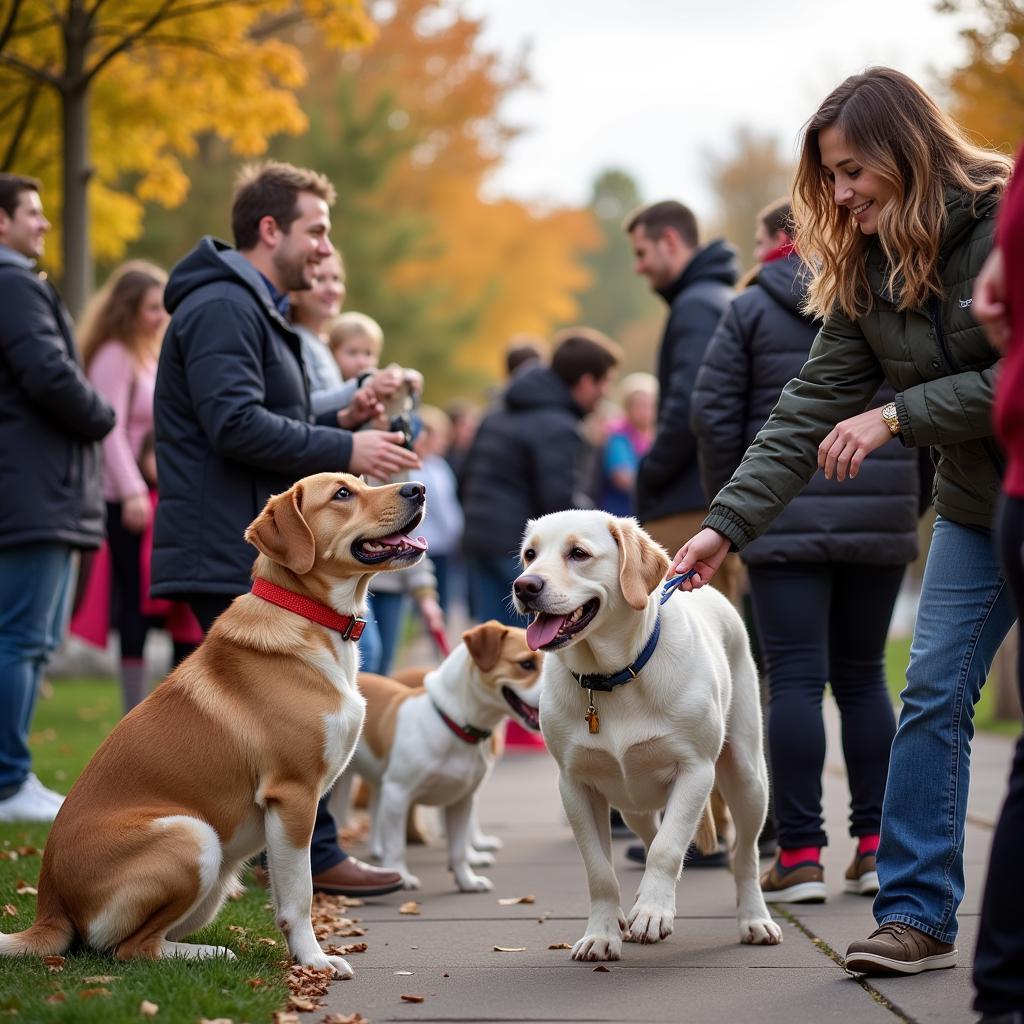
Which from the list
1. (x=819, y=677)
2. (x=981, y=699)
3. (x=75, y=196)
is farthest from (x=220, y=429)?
(x=981, y=699)

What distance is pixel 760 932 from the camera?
480 centimetres

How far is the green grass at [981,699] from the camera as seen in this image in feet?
34.5

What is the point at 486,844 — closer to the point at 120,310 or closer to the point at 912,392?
the point at 120,310

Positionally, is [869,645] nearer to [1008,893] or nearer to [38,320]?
[1008,893]

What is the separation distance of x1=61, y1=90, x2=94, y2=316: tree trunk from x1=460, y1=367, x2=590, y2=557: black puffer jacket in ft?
10.3

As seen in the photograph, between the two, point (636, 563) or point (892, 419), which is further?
point (636, 563)

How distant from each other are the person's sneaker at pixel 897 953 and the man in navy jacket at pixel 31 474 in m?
4.04

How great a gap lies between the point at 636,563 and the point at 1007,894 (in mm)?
1686

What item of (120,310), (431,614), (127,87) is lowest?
(431,614)

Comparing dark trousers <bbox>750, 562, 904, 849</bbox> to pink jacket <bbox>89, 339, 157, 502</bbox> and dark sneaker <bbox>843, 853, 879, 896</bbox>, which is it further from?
pink jacket <bbox>89, 339, 157, 502</bbox>

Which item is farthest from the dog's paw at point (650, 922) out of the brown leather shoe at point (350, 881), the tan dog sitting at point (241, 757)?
the brown leather shoe at point (350, 881)

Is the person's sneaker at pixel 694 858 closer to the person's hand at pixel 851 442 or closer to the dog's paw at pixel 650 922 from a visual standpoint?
the dog's paw at pixel 650 922

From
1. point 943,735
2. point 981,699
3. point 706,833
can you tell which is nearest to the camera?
point 943,735

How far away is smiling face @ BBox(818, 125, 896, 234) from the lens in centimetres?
436
